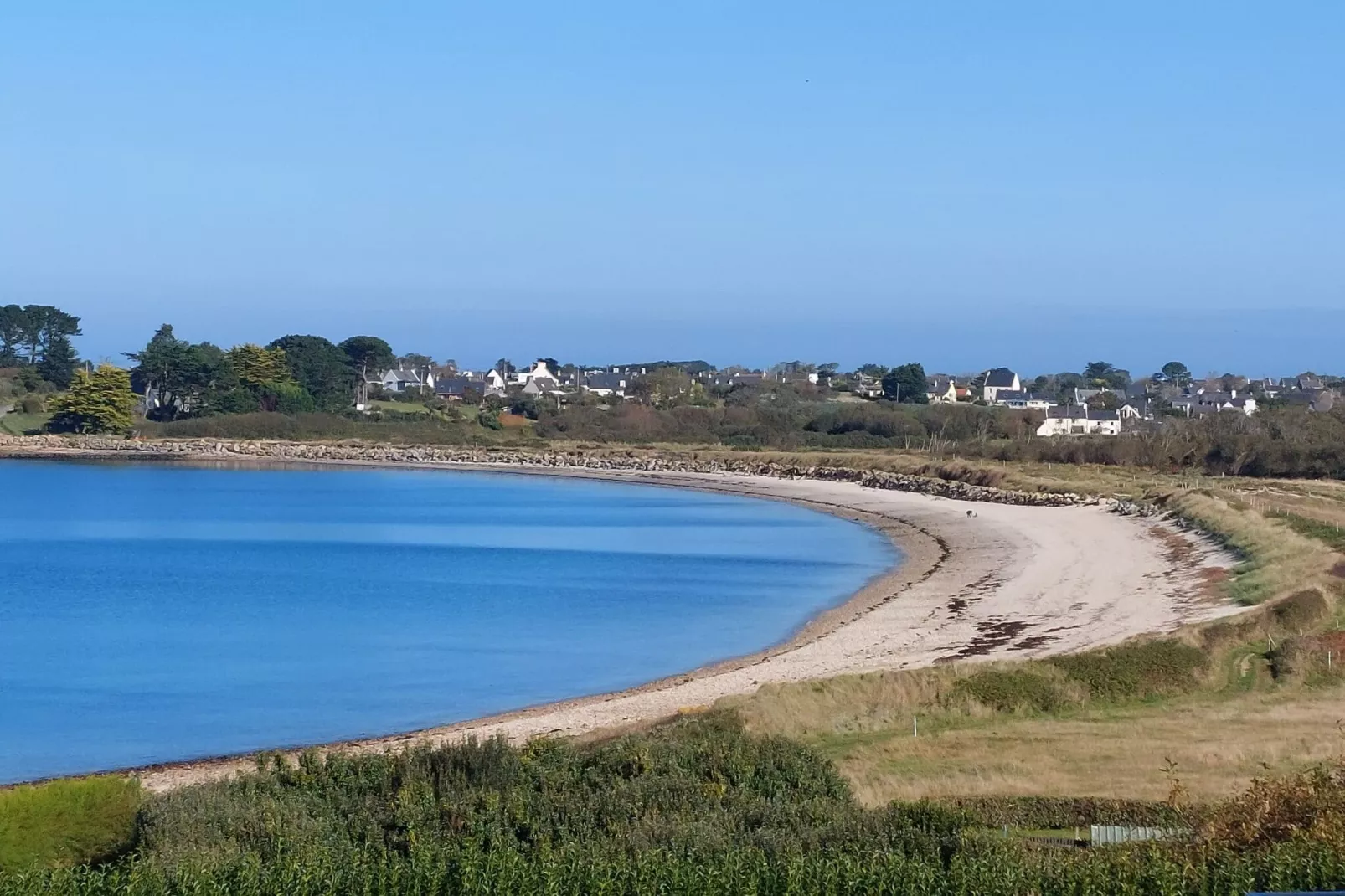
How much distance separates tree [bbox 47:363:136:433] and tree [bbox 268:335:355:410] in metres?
15.1

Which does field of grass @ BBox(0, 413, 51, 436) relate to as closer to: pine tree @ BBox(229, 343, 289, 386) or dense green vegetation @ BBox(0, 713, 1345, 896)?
pine tree @ BBox(229, 343, 289, 386)

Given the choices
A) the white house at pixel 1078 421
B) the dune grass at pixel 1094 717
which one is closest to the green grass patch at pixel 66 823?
the dune grass at pixel 1094 717

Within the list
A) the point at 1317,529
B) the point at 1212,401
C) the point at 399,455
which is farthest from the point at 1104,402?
the point at 1317,529

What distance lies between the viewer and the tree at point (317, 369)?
11188cm

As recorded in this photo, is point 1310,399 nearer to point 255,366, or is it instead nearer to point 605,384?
point 605,384

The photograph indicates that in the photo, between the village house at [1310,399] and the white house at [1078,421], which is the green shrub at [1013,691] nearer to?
the white house at [1078,421]

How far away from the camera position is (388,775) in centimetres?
1054

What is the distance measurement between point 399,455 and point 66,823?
86.3 metres

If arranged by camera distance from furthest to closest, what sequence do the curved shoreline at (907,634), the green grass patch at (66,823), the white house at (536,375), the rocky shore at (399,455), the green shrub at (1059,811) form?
the white house at (536,375), the rocky shore at (399,455), the curved shoreline at (907,634), the green shrub at (1059,811), the green grass patch at (66,823)

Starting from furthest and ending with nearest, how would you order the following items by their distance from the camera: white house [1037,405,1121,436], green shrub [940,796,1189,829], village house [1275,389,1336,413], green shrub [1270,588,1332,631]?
village house [1275,389,1336,413] < white house [1037,405,1121,436] < green shrub [1270,588,1332,631] < green shrub [940,796,1189,829]

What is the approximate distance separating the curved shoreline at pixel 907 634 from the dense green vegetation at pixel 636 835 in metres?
1.71

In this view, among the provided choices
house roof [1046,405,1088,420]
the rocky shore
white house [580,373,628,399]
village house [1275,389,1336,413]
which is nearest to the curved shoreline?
the rocky shore

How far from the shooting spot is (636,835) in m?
9.11

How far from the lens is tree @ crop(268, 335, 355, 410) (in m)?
112
